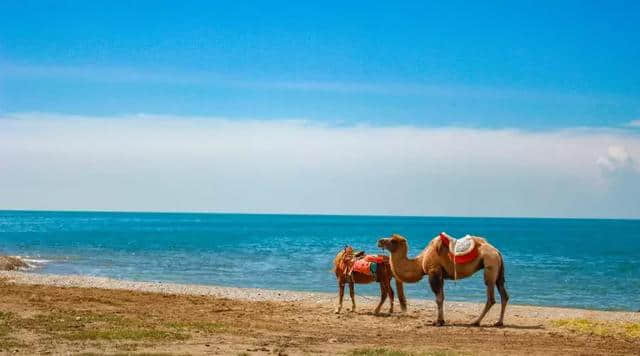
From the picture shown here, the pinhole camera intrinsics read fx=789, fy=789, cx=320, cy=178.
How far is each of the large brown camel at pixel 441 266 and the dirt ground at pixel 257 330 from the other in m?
0.82

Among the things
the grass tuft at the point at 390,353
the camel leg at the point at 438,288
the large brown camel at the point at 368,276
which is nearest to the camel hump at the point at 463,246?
the camel leg at the point at 438,288

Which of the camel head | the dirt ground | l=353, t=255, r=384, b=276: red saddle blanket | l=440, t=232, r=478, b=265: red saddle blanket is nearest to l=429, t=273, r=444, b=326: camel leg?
the dirt ground

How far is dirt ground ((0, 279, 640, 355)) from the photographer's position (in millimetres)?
14617

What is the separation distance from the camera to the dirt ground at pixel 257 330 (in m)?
14.6

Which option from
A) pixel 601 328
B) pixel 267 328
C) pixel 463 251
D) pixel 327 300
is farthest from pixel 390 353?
pixel 327 300

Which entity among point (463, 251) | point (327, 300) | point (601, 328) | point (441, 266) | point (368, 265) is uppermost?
point (463, 251)

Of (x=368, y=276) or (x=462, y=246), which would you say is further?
(x=368, y=276)

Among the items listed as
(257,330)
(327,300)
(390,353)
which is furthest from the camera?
(327,300)

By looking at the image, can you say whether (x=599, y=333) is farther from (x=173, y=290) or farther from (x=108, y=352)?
(x=173, y=290)

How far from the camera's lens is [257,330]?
1722 centimetres

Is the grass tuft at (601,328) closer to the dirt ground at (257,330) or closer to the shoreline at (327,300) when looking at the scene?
the dirt ground at (257,330)

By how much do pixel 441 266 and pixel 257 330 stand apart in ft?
15.5

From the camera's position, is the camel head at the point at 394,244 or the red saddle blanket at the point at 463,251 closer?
the red saddle blanket at the point at 463,251

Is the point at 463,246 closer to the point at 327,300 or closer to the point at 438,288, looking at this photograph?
the point at 438,288
